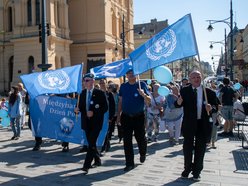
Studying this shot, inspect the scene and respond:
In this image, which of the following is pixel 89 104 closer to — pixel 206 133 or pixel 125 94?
pixel 125 94

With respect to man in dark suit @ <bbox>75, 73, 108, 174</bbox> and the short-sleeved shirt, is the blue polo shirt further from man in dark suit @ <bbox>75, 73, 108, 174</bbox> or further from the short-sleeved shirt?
the short-sleeved shirt

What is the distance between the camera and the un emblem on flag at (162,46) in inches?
293

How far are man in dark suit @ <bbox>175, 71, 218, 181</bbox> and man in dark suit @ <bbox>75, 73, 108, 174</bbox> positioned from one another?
173 centimetres

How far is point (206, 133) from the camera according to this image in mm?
6715

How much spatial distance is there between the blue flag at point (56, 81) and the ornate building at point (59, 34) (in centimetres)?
2748

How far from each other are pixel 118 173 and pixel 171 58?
2.62 meters

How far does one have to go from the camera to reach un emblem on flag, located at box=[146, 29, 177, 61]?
7.44m

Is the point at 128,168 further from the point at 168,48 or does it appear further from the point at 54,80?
the point at 54,80

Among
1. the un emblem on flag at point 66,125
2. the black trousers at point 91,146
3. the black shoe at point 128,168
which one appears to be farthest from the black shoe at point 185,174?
the un emblem on flag at point 66,125

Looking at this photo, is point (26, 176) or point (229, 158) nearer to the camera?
point (26, 176)

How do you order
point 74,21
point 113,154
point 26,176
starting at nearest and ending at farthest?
1. point 26,176
2. point 113,154
3. point 74,21

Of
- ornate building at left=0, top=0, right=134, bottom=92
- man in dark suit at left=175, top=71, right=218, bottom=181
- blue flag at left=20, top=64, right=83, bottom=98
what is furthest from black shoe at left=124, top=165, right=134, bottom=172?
ornate building at left=0, top=0, right=134, bottom=92

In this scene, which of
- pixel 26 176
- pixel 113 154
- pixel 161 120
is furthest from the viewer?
pixel 161 120

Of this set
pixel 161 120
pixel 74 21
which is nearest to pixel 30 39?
pixel 74 21
